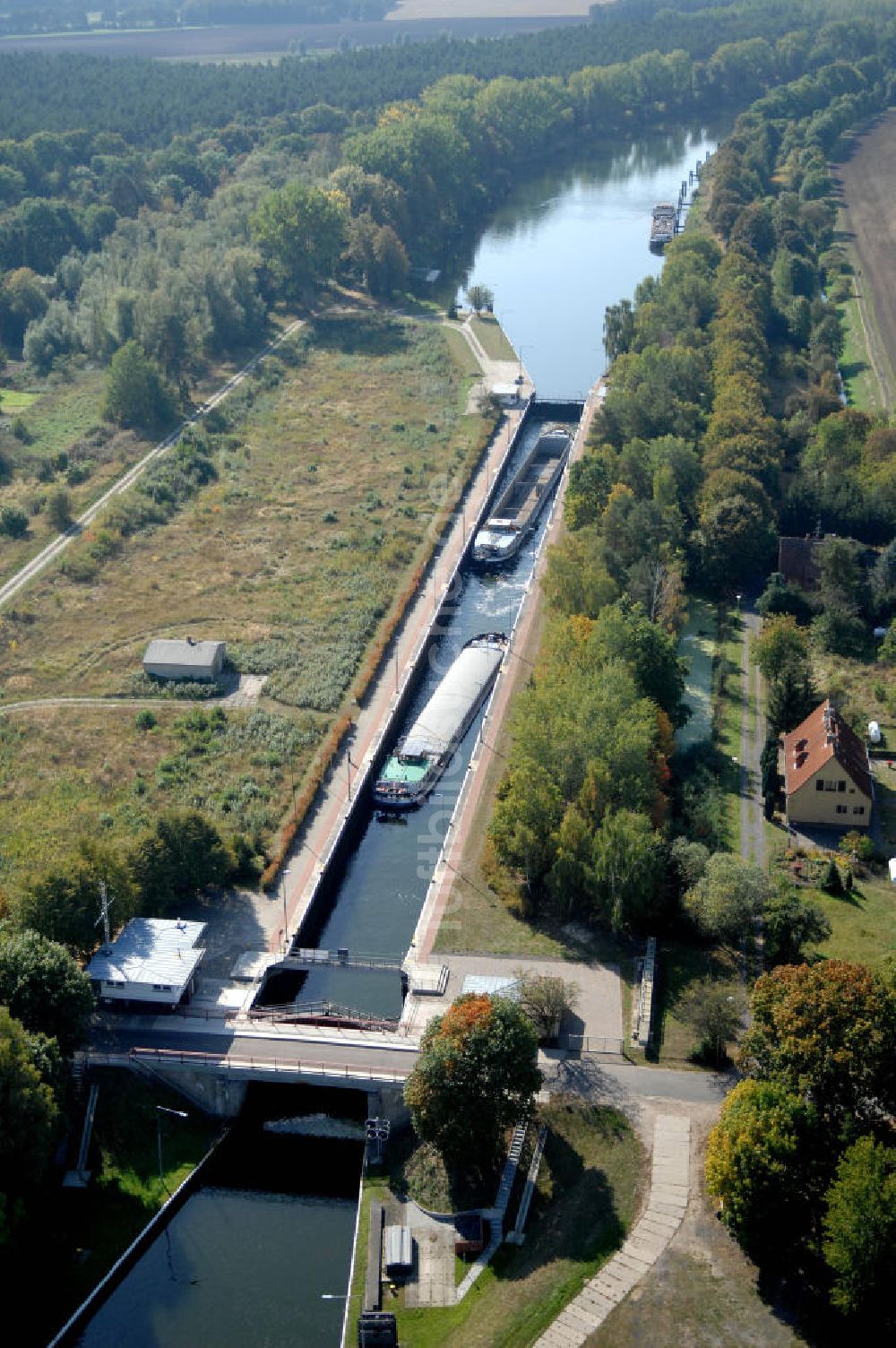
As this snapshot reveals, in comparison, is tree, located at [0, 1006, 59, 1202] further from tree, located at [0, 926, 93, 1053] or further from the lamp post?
the lamp post

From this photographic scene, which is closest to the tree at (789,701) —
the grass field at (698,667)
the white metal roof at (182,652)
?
the grass field at (698,667)

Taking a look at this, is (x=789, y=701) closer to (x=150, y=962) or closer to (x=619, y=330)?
(x=150, y=962)

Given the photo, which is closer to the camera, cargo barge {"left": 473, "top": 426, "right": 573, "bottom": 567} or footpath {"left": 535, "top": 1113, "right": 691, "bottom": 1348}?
footpath {"left": 535, "top": 1113, "right": 691, "bottom": 1348}

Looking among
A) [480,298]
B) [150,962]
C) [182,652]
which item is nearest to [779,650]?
[182,652]

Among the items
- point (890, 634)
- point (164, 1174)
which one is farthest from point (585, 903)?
point (890, 634)

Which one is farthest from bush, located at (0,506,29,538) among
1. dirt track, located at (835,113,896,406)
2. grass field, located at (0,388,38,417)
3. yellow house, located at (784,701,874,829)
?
dirt track, located at (835,113,896,406)

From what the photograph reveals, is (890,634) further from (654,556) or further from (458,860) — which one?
(458,860)
